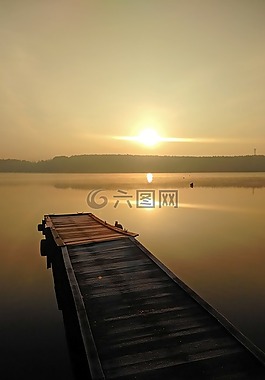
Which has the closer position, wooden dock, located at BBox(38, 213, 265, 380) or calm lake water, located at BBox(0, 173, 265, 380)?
wooden dock, located at BBox(38, 213, 265, 380)

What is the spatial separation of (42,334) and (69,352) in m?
1.55

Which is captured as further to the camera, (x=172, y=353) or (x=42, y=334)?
(x=42, y=334)

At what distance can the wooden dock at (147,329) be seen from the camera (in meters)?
5.41

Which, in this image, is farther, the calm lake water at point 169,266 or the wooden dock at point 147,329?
the calm lake water at point 169,266

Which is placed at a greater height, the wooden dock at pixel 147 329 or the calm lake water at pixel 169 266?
the wooden dock at pixel 147 329

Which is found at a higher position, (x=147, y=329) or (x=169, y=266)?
(x=147, y=329)

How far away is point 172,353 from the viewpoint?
19.2 ft

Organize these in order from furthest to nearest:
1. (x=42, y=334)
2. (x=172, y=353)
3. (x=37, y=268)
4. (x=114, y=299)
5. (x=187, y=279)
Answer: (x=37, y=268) → (x=187, y=279) → (x=42, y=334) → (x=114, y=299) → (x=172, y=353)

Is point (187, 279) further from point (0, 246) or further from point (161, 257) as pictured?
point (0, 246)

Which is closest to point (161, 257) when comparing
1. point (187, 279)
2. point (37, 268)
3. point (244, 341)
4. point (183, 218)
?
point (187, 279)

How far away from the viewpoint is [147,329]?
6.71 m

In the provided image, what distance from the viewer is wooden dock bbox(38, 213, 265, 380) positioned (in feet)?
17.7

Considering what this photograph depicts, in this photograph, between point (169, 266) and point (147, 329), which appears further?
point (169, 266)

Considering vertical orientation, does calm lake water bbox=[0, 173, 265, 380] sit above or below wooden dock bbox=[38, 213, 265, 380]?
below
